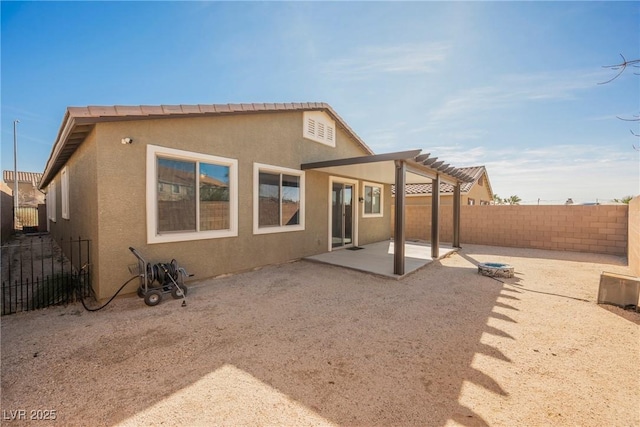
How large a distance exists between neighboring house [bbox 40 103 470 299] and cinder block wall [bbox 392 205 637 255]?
4.11m

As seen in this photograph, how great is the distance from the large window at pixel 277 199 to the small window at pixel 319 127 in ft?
4.88

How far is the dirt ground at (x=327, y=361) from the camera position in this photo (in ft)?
7.31

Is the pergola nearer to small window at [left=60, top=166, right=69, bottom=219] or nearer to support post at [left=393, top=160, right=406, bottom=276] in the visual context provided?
support post at [left=393, top=160, right=406, bottom=276]

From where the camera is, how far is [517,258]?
938 centimetres

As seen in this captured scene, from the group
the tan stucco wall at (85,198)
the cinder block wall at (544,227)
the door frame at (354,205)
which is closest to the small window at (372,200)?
the door frame at (354,205)

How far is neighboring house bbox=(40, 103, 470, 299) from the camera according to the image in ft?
15.5

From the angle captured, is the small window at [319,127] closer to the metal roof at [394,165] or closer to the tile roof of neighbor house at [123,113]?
the tile roof of neighbor house at [123,113]

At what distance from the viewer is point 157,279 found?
4902 mm

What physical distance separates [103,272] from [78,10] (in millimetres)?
5956

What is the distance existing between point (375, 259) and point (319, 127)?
4.87m

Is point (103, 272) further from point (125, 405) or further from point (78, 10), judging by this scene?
point (78, 10)

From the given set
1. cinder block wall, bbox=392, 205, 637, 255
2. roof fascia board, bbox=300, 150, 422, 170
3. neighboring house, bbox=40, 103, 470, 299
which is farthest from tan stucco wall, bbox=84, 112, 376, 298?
cinder block wall, bbox=392, 205, 637, 255

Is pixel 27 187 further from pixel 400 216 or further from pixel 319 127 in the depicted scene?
pixel 400 216

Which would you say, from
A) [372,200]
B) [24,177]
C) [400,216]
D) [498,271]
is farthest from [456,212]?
[24,177]
